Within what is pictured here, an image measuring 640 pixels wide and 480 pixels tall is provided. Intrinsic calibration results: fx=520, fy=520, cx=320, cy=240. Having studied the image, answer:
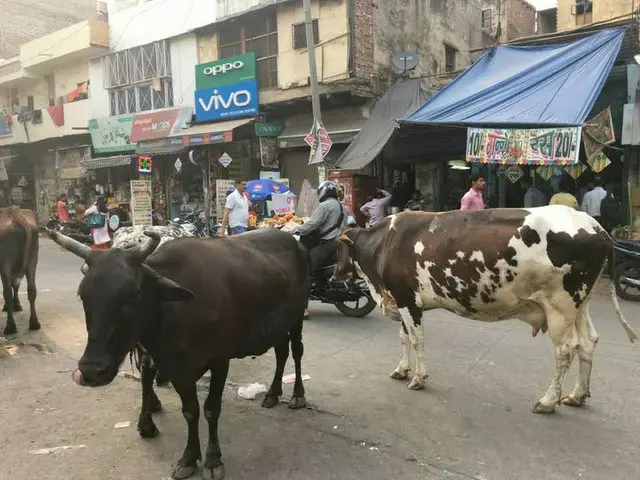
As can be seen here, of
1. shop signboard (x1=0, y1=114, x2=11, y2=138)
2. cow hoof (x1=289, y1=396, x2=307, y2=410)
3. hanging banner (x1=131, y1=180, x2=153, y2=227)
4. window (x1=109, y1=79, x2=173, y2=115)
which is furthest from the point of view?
shop signboard (x1=0, y1=114, x2=11, y2=138)

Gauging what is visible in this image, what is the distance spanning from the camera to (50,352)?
233 inches

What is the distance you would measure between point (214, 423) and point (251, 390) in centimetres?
127

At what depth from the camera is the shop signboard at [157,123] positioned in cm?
1823

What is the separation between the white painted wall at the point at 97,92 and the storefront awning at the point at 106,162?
6.31 feet

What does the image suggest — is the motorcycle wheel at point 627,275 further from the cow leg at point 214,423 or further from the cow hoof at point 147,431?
the cow hoof at point 147,431

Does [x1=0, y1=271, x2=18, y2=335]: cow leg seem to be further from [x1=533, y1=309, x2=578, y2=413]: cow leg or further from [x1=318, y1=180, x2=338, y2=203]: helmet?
[x1=533, y1=309, x2=578, y2=413]: cow leg

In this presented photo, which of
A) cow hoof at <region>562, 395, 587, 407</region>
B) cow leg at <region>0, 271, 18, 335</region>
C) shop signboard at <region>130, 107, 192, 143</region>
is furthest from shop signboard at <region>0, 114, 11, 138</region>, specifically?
cow hoof at <region>562, 395, 587, 407</region>

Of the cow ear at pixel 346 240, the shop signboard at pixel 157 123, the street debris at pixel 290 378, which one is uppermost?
the shop signboard at pixel 157 123

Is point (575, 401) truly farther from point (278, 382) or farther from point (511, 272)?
point (278, 382)

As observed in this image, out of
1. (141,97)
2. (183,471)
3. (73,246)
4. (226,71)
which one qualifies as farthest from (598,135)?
(141,97)

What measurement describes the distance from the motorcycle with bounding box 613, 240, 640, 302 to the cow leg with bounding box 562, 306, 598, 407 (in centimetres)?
446

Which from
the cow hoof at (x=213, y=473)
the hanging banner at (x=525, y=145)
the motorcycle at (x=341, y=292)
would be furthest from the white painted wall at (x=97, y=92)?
the cow hoof at (x=213, y=473)

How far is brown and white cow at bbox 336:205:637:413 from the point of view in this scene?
3.93 meters

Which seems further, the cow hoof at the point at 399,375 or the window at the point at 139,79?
the window at the point at 139,79
